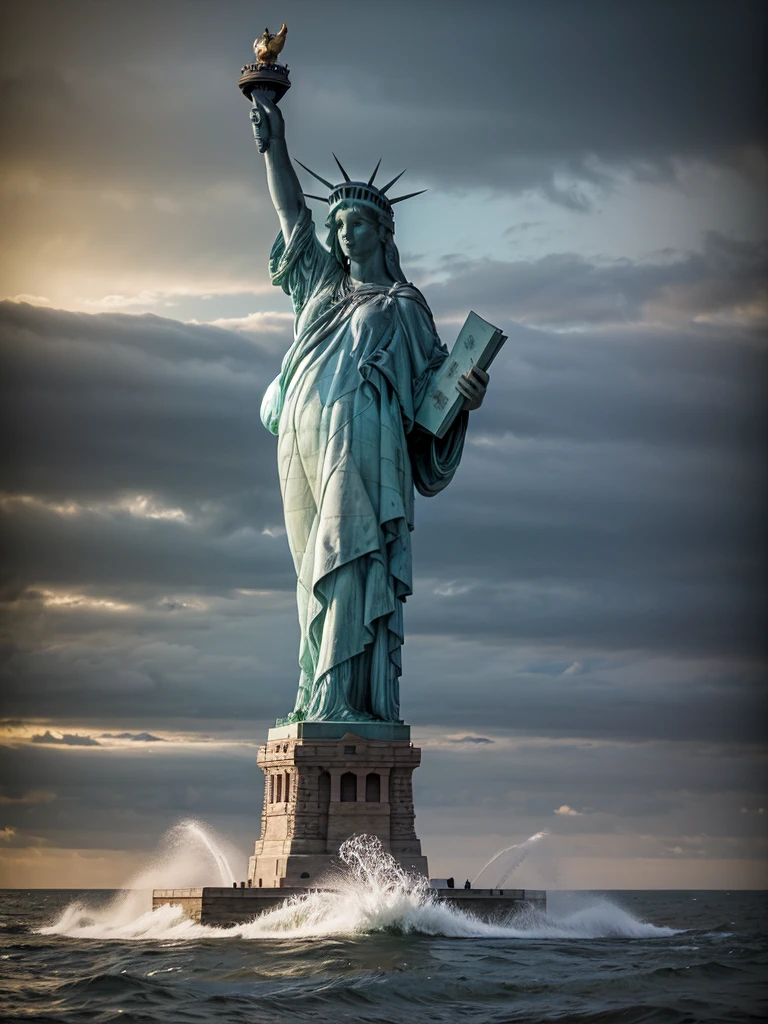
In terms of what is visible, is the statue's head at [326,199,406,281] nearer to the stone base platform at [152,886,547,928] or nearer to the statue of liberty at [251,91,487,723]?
the statue of liberty at [251,91,487,723]

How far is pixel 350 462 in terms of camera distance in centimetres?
4809

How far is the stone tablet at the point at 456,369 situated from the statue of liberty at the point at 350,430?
1.12 ft

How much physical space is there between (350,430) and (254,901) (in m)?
12.5

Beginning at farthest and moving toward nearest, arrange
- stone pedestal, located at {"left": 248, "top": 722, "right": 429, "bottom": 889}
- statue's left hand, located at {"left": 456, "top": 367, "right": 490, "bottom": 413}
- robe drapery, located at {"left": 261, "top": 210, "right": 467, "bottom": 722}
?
statue's left hand, located at {"left": 456, "top": 367, "right": 490, "bottom": 413}, robe drapery, located at {"left": 261, "top": 210, "right": 467, "bottom": 722}, stone pedestal, located at {"left": 248, "top": 722, "right": 429, "bottom": 889}

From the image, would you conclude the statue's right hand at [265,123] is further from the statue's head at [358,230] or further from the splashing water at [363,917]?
the splashing water at [363,917]

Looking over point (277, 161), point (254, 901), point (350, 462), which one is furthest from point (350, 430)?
point (254, 901)

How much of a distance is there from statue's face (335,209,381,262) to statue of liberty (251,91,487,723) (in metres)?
0.04

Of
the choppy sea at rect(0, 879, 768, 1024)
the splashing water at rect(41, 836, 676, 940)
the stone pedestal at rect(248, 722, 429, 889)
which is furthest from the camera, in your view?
the stone pedestal at rect(248, 722, 429, 889)

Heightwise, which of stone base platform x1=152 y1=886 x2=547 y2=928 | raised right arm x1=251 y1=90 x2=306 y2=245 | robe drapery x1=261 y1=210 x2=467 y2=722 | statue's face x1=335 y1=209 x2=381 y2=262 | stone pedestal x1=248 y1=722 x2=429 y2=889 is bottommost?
stone base platform x1=152 y1=886 x2=547 y2=928

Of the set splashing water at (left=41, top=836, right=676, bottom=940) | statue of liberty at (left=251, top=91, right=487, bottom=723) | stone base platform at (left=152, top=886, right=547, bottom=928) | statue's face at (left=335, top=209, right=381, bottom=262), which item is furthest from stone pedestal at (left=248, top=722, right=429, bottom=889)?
statue's face at (left=335, top=209, right=381, bottom=262)

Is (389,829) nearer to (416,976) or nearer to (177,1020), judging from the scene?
(416,976)

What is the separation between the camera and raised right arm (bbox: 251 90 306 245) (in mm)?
50531

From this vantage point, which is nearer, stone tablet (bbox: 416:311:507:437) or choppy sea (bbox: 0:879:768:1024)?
choppy sea (bbox: 0:879:768:1024)

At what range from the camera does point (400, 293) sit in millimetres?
50438
